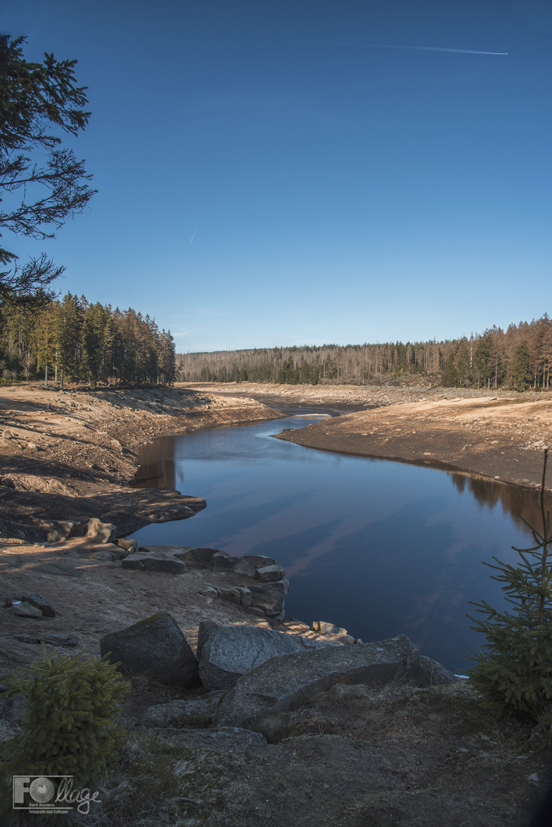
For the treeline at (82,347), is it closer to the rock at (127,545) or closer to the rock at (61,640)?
the rock at (127,545)

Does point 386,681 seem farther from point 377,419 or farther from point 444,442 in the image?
point 377,419

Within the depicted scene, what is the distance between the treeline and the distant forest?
125 feet

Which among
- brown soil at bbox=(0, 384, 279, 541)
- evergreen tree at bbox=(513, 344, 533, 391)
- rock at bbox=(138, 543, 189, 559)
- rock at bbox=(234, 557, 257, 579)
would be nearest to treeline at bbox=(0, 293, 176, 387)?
brown soil at bbox=(0, 384, 279, 541)

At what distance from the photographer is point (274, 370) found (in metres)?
170

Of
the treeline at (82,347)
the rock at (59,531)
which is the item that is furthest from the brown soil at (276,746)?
the treeline at (82,347)

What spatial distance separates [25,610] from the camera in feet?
29.7

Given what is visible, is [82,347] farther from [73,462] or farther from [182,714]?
[182,714]

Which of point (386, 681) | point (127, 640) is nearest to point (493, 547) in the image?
point (386, 681)

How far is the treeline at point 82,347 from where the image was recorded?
58.9 meters

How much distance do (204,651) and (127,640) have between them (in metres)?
1.27

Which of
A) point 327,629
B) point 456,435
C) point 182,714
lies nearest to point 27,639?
point 182,714

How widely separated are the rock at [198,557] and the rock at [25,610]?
661 cm

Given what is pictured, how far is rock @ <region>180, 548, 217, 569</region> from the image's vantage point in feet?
50.8

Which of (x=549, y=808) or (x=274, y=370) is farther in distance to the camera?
(x=274, y=370)
